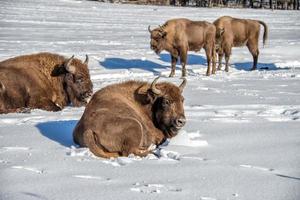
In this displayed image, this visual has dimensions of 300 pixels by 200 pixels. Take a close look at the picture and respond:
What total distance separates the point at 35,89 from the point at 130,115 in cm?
385

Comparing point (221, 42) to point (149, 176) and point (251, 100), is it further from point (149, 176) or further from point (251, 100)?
point (149, 176)

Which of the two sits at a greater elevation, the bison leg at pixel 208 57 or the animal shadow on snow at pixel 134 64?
the bison leg at pixel 208 57

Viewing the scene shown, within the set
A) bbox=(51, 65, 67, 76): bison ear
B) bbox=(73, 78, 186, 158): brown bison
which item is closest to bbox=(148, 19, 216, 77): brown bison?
bbox=(51, 65, 67, 76): bison ear

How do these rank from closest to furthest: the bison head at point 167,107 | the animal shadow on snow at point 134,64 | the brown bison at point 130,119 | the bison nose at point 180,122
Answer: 1. the brown bison at point 130,119
2. the bison nose at point 180,122
3. the bison head at point 167,107
4. the animal shadow on snow at point 134,64

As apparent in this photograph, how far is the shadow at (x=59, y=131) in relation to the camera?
6831 mm

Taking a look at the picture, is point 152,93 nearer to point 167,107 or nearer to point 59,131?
point 167,107

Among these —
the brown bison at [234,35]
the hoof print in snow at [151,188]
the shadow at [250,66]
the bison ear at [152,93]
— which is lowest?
the shadow at [250,66]

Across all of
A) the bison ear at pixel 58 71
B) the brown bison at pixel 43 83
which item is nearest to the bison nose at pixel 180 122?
the brown bison at pixel 43 83

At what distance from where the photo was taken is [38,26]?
2883 cm

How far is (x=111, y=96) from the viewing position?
262 inches

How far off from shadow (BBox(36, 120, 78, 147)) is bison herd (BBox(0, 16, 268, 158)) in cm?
43

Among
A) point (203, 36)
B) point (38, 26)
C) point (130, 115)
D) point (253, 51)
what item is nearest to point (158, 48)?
point (203, 36)

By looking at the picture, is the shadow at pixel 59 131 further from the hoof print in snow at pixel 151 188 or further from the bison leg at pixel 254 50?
the bison leg at pixel 254 50

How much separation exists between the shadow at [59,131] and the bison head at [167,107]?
3.58ft
